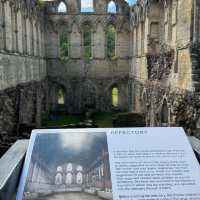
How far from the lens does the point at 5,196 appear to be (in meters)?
2.92

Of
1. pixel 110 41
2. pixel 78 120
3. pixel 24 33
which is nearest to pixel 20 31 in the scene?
pixel 24 33

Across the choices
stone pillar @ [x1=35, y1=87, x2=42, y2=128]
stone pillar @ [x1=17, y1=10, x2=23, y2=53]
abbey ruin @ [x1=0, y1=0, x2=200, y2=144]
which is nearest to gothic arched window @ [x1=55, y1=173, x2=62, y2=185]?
abbey ruin @ [x1=0, y1=0, x2=200, y2=144]

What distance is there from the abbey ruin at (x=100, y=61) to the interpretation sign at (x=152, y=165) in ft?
18.6

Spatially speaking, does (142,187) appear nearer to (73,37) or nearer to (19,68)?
(19,68)

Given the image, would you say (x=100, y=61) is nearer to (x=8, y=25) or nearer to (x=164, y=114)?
(x=8, y=25)

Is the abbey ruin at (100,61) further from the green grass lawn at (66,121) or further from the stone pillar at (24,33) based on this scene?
the green grass lawn at (66,121)

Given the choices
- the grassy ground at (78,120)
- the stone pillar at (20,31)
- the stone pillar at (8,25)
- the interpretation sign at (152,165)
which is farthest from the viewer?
the grassy ground at (78,120)

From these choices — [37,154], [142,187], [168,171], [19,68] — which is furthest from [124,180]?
[19,68]

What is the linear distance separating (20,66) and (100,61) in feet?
27.7

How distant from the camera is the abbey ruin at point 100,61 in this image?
10656mm

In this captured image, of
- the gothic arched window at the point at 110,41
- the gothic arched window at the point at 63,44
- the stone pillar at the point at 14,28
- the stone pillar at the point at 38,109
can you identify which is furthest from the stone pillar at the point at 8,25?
the gothic arched window at the point at 110,41

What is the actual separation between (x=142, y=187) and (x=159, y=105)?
1041cm

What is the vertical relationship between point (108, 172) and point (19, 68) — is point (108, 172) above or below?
below

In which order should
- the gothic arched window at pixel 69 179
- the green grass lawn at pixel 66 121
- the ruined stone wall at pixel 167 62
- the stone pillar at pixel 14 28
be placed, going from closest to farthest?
1. the gothic arched window at pixel 69 179
2. the ruined stone wall at pixel 167 62
3. the stone pillar at pixel 14 28
4. the green grass lawn at pixel 66 121
